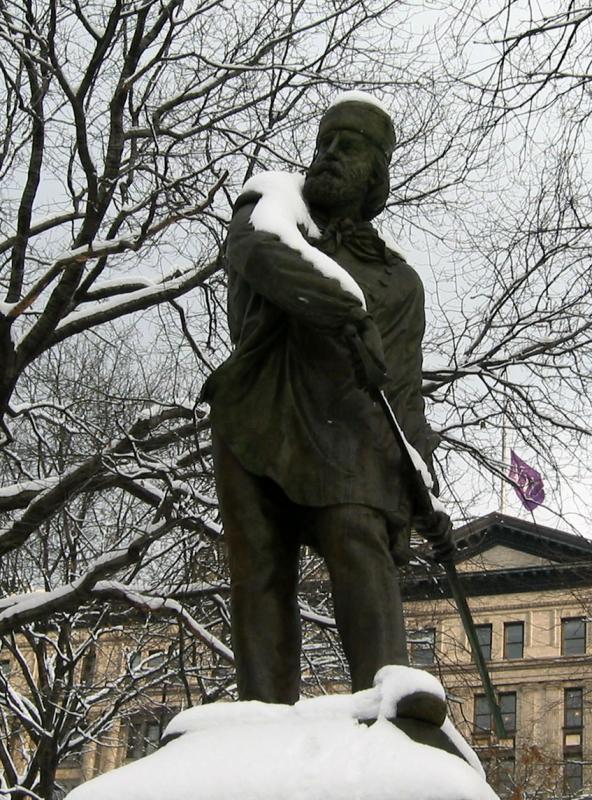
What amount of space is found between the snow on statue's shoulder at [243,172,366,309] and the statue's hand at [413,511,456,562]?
674 mm

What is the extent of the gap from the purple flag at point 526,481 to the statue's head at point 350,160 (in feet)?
29.7

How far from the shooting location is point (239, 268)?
4.27 m

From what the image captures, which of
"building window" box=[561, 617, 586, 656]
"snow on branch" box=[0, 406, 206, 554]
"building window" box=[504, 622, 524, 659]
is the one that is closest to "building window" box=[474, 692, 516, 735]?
"building window" box=[504, 622, 524, 659]

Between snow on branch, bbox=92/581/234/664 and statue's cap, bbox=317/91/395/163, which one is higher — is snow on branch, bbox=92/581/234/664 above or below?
below

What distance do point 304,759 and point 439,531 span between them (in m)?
1.15

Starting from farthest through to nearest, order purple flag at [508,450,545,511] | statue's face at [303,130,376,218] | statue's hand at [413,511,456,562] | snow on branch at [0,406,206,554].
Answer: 1. purple flag at [508,450,545,511]
2. snow on branch at [0,406,206,554]
3. statue's face at [303,130,376,218]
4. statue's hand at [413,511,456,562]

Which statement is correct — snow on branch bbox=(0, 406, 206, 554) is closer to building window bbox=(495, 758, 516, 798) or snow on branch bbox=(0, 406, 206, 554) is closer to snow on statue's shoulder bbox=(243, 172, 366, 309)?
snow on statue's shoulder bbox=(243, 172, 366, 309)

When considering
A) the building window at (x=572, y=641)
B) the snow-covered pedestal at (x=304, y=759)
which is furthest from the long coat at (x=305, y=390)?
the building window at (x=572, y=641)

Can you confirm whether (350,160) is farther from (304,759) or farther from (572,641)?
(572,641)

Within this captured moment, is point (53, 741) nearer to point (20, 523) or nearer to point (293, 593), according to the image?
point (20, 523)

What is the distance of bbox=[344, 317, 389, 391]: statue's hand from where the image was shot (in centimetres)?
398

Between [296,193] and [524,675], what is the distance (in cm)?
3193

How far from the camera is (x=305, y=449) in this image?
4.11 meters

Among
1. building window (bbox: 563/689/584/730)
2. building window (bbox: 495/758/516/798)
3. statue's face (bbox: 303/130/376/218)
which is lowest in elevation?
building window (bbox: 495/758/516/798)
